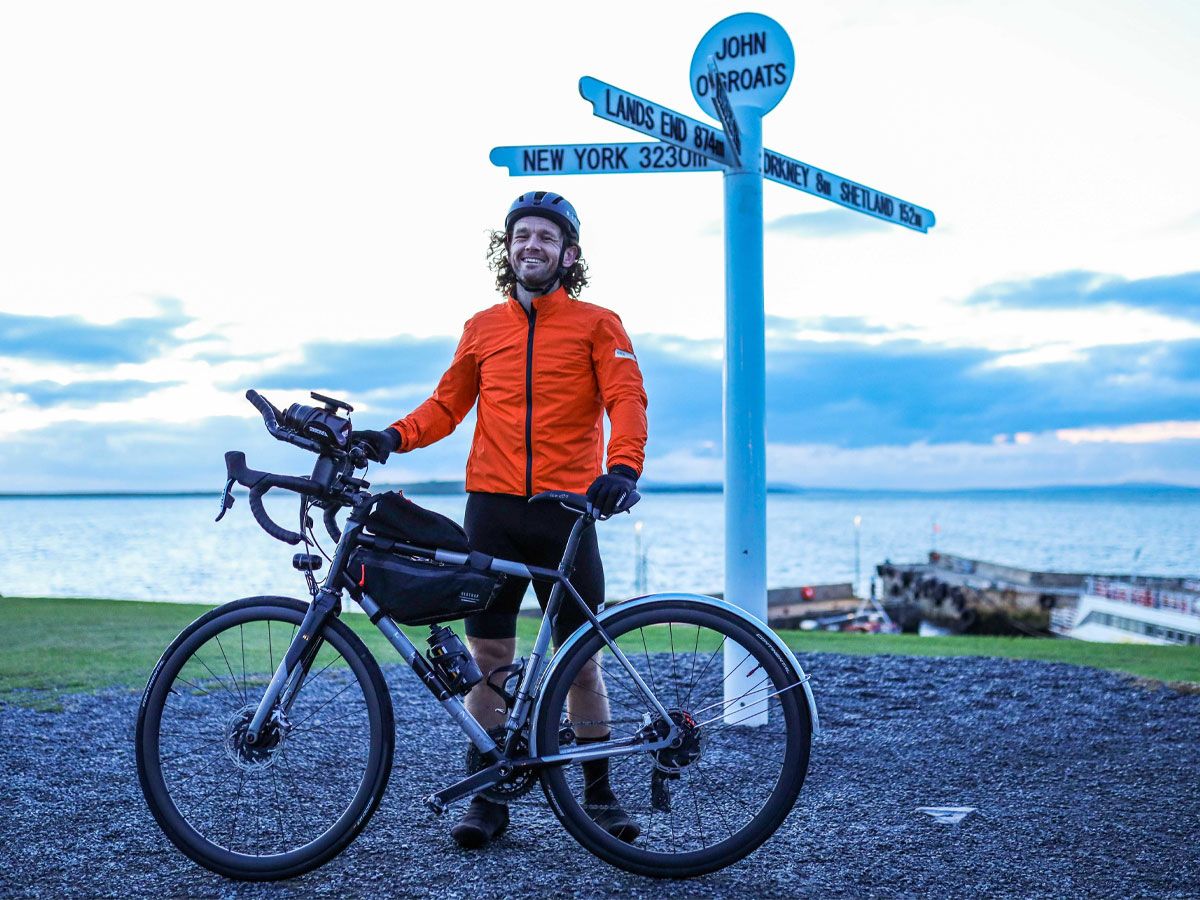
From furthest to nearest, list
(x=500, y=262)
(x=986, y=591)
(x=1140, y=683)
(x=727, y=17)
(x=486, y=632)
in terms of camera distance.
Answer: (x=986, y=591), (x=1140, y=683), (x=727, y=17), (x=500, y=262), (x=486, y=632)

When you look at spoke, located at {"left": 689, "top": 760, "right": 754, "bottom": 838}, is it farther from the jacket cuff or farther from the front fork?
the front fork

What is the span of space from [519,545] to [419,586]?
0.47m

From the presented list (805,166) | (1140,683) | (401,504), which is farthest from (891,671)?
(401,504)

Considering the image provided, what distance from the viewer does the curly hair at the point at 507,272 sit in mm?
3543

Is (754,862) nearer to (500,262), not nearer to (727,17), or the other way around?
(500,262)

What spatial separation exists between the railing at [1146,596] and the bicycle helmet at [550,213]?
4183cm

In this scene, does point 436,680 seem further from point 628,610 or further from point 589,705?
point 628,610

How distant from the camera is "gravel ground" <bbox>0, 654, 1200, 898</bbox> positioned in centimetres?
292

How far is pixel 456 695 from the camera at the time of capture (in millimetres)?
3021

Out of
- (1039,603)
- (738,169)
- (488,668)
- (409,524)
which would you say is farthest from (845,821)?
(1039,603)

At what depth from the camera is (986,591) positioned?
5334 cm

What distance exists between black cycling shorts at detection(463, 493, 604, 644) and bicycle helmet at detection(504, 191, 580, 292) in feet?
2.50

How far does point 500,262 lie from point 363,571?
135cm

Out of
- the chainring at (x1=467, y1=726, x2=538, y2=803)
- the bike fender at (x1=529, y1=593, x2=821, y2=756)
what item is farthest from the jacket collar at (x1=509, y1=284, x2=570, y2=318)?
the chainring at (x1=467, y1=726, x2=538, y2=803)
